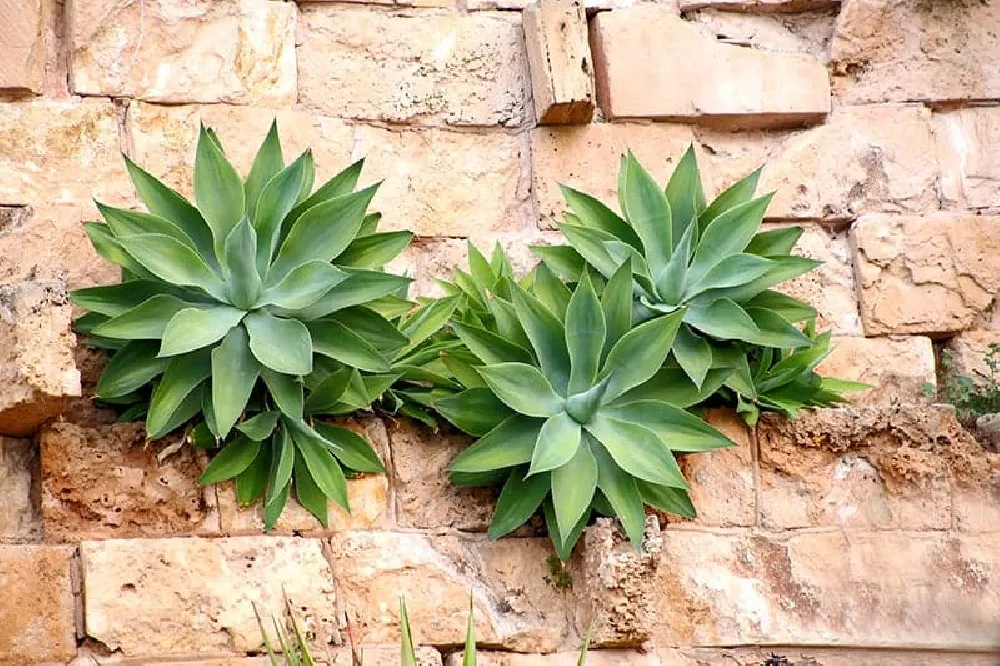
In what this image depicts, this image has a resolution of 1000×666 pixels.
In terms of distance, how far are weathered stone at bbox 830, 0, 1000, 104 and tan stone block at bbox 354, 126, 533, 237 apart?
965 millimetres

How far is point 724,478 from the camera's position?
393 centimetres

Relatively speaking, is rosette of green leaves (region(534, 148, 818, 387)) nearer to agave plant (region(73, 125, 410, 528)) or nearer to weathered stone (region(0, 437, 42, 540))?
agave plant (region(73, 125, 410, 528))

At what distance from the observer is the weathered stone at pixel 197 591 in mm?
3488

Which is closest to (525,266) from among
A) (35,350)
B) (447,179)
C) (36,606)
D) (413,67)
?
(447,179)

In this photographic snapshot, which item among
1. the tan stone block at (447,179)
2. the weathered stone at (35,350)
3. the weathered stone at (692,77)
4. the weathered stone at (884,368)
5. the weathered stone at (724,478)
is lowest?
the weathered stone at (724,478)

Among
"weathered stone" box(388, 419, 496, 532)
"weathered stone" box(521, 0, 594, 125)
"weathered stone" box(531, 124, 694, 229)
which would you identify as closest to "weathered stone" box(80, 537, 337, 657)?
"weathered stone" box(388, 419, 496, 532)

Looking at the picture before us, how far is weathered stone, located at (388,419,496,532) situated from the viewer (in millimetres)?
3814

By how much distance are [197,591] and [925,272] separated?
2105mm

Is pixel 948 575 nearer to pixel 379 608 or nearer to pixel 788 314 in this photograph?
pixel 788 314

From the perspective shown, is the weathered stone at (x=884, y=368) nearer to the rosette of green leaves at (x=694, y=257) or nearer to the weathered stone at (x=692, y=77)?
the rosette of green leaves at (x=694, y=257)

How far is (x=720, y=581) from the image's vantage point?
384 centimetres

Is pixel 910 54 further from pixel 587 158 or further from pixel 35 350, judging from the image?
pixel 35 350

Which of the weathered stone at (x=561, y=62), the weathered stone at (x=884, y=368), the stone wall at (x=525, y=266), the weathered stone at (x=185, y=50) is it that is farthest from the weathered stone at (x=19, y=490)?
the weathered stone at (x=884, y=368)

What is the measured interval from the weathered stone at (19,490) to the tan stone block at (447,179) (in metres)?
1.08
